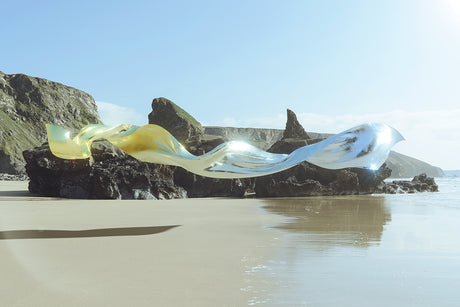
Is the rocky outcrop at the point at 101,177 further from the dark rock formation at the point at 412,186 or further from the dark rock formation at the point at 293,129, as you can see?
the dark rock formation at the point at 412,186

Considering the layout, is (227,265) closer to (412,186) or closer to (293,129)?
(293,129)

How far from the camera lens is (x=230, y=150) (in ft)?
28.8

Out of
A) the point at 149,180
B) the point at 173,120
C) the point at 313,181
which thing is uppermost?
the point at 173,120

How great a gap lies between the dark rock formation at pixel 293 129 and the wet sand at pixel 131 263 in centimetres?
1902

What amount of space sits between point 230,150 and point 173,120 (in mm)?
33254

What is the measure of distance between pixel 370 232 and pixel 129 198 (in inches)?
446

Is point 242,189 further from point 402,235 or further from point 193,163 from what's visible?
point 402,235

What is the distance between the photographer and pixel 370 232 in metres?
7.05

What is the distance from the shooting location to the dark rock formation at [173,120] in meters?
40.2

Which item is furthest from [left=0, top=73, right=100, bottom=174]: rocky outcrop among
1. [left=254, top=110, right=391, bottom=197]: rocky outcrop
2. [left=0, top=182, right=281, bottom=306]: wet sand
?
[left=0, top=182, right=281, bottom=306]: wet sand

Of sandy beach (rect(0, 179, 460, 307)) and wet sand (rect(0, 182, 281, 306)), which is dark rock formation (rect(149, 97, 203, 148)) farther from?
sandy beach (rect(0, 179, 460, 307))

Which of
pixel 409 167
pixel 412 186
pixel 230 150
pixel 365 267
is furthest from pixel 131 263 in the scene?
pixel 409 167

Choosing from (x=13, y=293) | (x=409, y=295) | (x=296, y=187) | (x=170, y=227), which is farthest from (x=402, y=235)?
(x=296, y=187)

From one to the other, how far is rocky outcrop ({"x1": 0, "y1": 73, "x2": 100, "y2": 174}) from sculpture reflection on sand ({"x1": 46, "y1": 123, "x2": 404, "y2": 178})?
72.2 m
